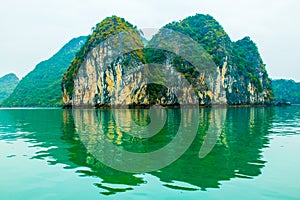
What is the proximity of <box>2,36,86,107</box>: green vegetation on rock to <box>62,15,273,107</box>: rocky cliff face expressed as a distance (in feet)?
126

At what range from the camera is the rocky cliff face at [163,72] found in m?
83.2

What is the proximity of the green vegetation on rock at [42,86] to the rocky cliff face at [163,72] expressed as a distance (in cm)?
3827

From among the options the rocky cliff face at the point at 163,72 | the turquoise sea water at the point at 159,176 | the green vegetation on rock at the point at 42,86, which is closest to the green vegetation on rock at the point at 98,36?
the rocky cliff face at the point at 163,72

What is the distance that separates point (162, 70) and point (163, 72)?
93cm

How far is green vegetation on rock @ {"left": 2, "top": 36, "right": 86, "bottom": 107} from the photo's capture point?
129875 mm

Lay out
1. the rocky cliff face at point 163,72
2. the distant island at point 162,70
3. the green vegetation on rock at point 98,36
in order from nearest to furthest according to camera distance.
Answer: the rocky cliff face at point 163,72 < the distant island at point 162,70 < the green vegetation on rock at point 98,36

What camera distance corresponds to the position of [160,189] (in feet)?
25.0

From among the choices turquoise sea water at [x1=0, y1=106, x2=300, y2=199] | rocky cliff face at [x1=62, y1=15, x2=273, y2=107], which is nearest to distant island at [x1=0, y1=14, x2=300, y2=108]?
rocky cliff face at [x1=62, y1=15, x2=273, y2=107]

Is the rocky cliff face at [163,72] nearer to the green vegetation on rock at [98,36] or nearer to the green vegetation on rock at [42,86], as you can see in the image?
the green vegetation on rock at [98,36]

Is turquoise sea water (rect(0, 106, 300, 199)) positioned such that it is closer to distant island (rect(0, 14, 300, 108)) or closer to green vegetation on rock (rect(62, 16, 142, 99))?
distant island (rect(0, 14, 300, 108))

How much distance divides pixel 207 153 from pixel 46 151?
7.80 m

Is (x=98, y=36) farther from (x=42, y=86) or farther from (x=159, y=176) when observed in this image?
(x=159, y=176)

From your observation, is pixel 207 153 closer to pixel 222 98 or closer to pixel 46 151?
pixel 46 151

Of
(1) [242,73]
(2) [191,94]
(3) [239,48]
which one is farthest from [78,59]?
(3) [239,48]
